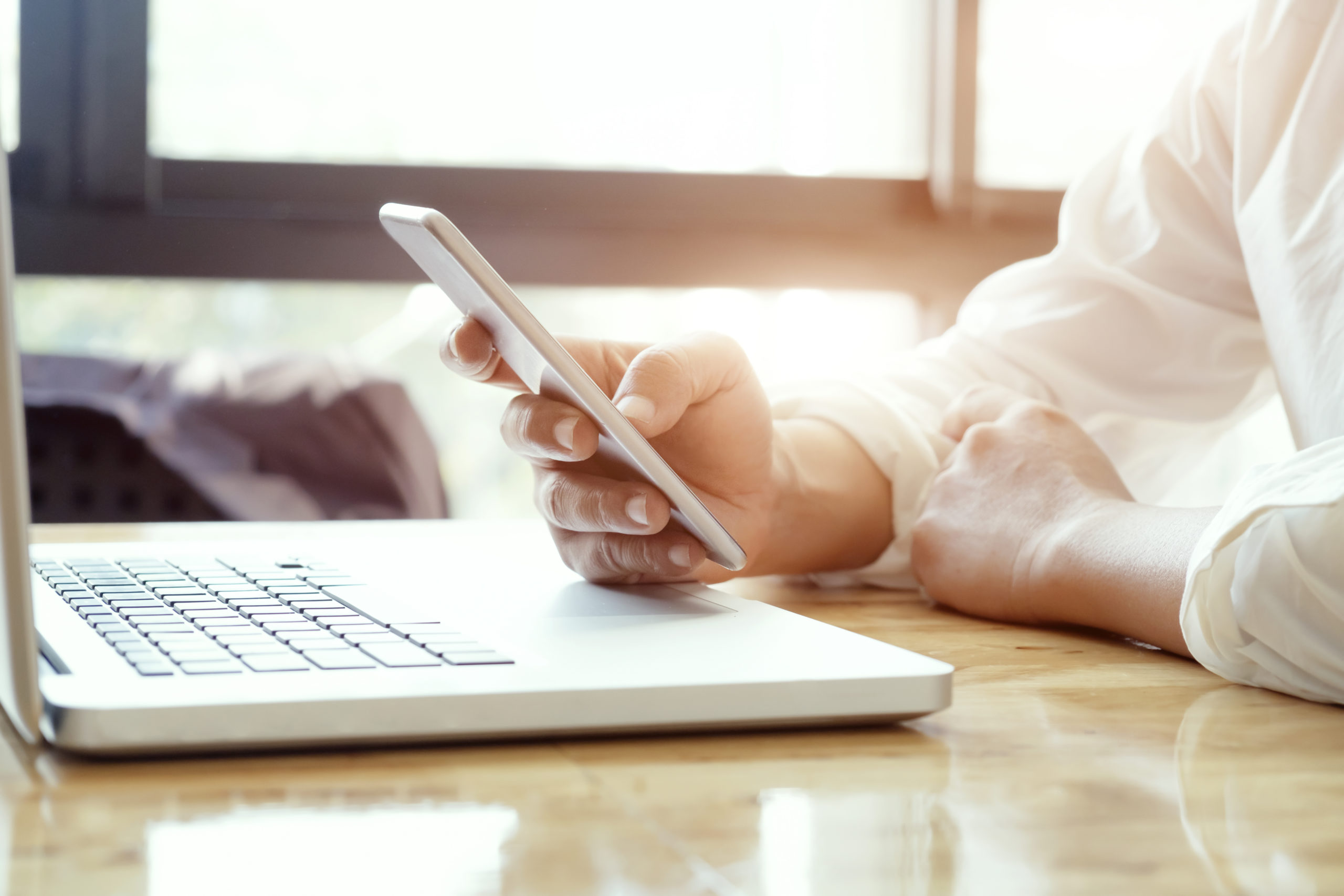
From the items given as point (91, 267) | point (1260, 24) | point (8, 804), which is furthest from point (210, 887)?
point (91, 267)

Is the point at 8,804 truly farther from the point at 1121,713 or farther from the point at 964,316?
the point at 964,316

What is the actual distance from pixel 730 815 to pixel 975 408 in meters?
0.52

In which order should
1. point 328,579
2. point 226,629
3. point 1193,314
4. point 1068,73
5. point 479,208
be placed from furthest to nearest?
1. point 1068,73
2. point 479,208
3. point 1193,314
4. point 328,579
5. point 226,629

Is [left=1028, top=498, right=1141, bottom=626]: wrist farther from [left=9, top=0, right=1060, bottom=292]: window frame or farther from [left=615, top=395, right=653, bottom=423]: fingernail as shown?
[left=9, top=0, right=1060, bottom=292]: window frame

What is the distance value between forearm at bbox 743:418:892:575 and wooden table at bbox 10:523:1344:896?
33 centimetres

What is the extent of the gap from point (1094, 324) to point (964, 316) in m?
0.10

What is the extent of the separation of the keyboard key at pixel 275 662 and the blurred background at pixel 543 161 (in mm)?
1508

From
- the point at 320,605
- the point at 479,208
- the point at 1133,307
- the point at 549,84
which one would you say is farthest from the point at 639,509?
the point at 549,84

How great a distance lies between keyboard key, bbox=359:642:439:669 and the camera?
1.16 feet

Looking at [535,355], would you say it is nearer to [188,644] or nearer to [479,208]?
[188,644]

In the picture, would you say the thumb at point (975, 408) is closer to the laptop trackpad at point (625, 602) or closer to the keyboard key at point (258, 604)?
the laptop trackpad at point (625, 602)

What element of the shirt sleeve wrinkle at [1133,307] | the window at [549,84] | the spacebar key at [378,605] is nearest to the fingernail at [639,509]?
the spacebar key at [378,605]

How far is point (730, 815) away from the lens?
0.96ft

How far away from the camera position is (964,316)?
96cm
